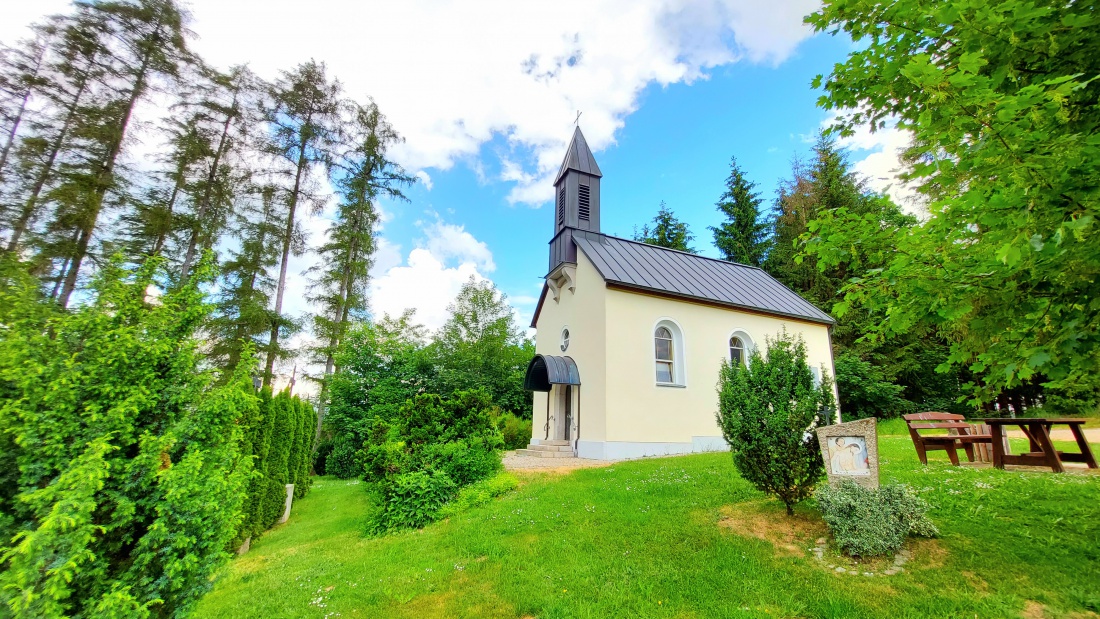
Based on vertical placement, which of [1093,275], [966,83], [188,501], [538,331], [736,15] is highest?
[736,15]

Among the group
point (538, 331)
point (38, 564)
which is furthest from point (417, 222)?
point (38, 564)

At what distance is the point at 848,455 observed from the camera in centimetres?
470

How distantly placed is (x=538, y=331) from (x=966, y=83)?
15398 millimetres

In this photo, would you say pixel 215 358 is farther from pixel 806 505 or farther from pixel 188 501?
pixel 806 505

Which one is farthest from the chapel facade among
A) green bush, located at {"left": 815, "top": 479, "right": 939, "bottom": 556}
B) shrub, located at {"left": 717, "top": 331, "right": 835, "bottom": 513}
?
green bush, located at {"left": 815, "top": 479, "right": 939, "bottom": 556}

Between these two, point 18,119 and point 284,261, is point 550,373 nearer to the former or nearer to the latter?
point 284,261

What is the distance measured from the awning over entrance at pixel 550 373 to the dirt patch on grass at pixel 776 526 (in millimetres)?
7623

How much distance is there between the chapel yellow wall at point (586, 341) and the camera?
12.1 meters

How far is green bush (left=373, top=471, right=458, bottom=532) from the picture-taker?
661cm

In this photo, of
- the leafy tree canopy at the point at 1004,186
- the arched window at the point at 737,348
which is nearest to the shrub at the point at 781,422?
the leafy tree canopy at the point at 1004,186

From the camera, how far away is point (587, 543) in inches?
199

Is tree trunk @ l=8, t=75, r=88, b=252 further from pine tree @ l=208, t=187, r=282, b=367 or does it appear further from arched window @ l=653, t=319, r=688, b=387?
arched window @ l=653, t=319, r=688, b=387

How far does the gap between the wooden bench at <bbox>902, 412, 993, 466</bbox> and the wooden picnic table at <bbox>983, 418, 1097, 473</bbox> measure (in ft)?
1.40

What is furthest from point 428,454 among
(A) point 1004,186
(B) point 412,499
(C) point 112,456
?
(A) point 1004,186
